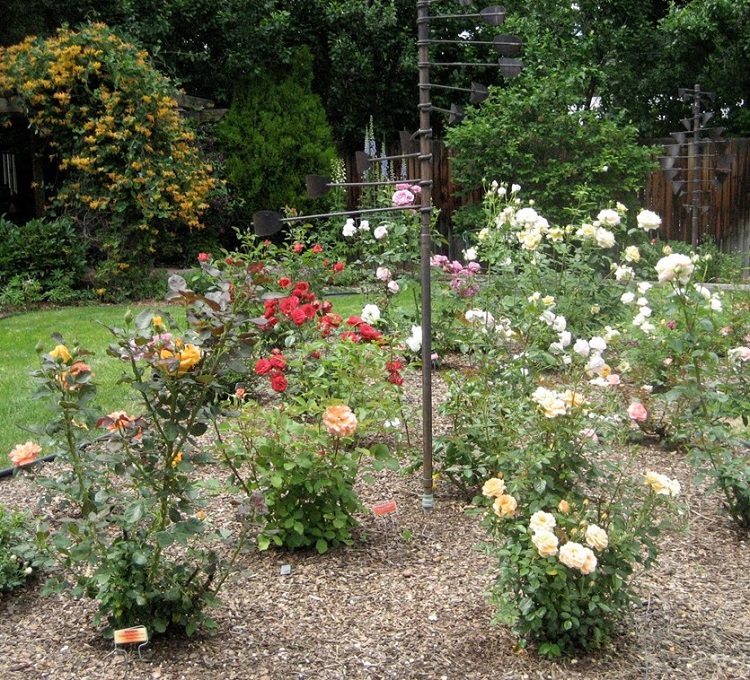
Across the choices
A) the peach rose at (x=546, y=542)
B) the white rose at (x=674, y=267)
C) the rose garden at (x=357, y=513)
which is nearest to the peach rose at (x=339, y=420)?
the rose garden at (x=357, y=513)

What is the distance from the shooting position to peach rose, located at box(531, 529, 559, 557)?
2.03 meters

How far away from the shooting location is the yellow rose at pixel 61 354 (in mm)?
2070

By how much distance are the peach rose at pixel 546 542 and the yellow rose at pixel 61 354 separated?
1.16m

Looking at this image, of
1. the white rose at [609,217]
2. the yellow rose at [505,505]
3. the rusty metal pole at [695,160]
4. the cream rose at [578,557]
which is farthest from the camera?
the rusty metal pole at [695,160]

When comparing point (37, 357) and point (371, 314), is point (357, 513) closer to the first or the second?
point (371, 314)

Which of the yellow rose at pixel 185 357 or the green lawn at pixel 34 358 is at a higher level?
the yellow rose at pixel 185 357

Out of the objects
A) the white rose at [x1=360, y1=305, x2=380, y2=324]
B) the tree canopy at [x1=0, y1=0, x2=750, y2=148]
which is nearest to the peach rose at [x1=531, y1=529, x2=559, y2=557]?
the white rose at [x1=360, y1=305, x2=380, y2=324]

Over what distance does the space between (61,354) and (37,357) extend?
14.0 ft

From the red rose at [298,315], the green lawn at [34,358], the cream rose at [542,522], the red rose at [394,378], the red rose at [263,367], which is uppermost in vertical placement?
the red rose at [298,315]

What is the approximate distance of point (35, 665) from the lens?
A: 2.25 meters

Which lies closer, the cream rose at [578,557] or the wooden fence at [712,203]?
the cream rose at [578,557]

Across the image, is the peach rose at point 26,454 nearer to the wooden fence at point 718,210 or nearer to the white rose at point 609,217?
the white rose at point 609,217

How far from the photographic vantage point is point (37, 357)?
238 inches

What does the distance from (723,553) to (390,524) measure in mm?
1119
